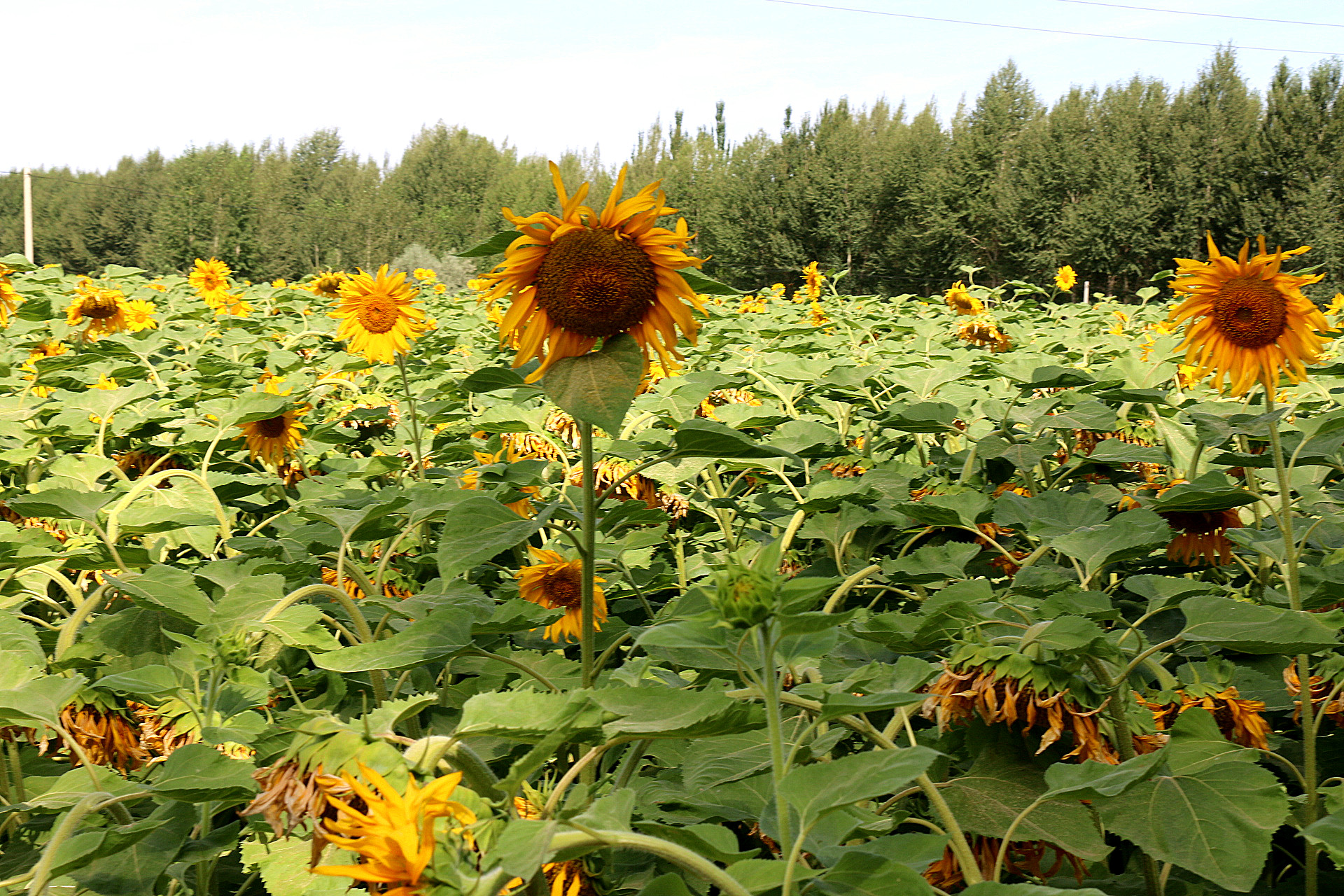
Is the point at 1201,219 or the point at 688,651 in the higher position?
the point at 1201,219

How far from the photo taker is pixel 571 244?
120cm

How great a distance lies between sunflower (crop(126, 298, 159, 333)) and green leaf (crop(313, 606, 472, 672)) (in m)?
4.43

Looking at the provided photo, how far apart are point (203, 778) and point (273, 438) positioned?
185 centimetres

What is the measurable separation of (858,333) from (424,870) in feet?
14.7

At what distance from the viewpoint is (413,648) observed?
932mm

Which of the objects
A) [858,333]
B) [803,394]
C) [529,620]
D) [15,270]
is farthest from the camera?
[15,270]

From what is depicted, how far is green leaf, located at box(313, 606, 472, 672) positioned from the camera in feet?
2.93

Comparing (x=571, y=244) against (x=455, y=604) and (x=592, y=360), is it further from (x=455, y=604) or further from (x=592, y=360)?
(x=455, y=604)

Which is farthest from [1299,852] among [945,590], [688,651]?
[688,651]

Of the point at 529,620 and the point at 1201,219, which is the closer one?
the point at 529,620

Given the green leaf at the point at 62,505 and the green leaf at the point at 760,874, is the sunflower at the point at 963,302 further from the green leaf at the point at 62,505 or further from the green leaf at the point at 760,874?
the green leaf at the point at 760,874

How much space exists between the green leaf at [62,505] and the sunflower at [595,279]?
27.7 inches

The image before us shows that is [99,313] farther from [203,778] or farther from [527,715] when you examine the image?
[527,715]

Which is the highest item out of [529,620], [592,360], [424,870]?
[592,360]
